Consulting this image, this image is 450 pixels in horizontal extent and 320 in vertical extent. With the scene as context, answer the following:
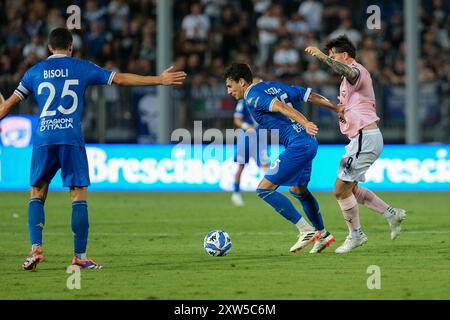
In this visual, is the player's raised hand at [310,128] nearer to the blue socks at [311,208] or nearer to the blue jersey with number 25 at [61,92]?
the blue socks at [311,208]

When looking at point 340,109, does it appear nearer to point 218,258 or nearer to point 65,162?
point 218,258

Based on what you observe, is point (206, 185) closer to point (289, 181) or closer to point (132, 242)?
point (132, 242)

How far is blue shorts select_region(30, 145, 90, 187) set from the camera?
33.8ft

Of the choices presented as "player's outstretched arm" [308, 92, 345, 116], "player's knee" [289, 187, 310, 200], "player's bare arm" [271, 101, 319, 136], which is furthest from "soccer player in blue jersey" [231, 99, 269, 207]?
"player's bare arm" [271, 101, 319, 136]

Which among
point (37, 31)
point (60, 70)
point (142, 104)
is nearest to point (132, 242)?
point (60, 70)

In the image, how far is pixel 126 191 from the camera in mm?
20859

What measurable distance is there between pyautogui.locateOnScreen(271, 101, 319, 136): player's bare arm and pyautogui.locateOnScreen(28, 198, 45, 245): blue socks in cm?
260

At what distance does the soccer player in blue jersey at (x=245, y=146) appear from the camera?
60.8ft

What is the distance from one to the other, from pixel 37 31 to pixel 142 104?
11.7ft

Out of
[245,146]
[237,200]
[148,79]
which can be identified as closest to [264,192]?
[148,79]

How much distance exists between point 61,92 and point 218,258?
247 centimetres

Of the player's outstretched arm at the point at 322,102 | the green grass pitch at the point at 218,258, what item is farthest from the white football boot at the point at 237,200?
the player's outstretched arm at the point at 322,102

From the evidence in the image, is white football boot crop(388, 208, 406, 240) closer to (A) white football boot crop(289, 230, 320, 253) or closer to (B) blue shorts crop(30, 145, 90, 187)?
(A) white football boot crop(289, 230, 320, 253)

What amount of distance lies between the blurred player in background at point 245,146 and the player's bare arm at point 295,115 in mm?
7266
